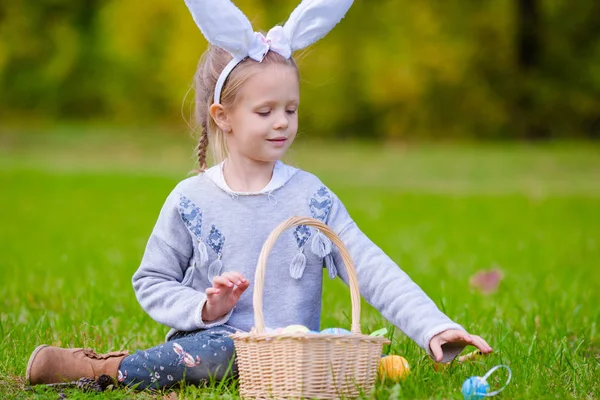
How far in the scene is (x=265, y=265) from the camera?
2.80 metres

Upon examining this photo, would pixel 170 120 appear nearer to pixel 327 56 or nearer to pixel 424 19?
pixel 327 56

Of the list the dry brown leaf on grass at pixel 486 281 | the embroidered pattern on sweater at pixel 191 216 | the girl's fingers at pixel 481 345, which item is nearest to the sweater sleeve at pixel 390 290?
the girl's fingers at pixel 481 345

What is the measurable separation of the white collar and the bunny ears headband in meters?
0.26

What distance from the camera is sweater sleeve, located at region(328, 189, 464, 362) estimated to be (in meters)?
2.82

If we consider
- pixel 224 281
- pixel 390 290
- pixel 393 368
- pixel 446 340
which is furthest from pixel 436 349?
pixel 224 281

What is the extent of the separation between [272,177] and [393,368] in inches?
31.9

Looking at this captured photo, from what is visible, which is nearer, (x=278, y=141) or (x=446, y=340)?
(x=446, y=340)

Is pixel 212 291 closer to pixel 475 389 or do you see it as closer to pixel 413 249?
pixel 475 389

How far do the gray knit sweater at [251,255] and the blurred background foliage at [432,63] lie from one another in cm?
1821

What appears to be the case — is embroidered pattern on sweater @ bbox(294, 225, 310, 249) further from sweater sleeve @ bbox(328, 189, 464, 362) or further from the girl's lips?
the girl's lips

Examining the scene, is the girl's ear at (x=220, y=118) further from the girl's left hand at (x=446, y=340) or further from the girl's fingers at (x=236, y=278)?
the girl's left hand at (x=446, y=340)

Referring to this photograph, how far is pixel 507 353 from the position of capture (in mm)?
3172

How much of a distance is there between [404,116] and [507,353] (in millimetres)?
21850

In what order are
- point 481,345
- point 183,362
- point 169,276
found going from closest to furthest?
point 481,345 < point 183,362 < point 169,276
